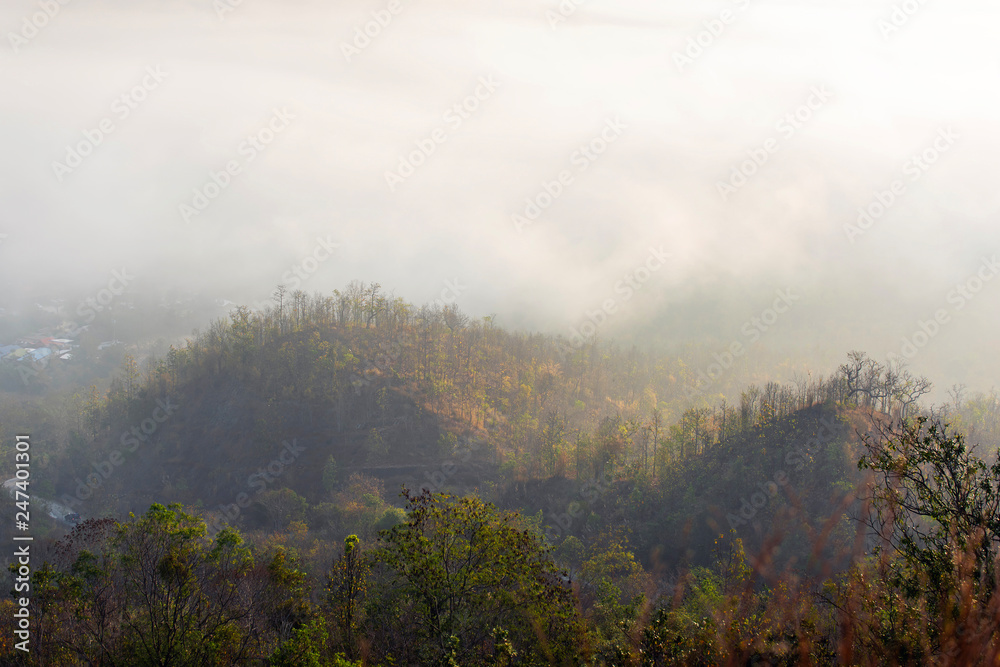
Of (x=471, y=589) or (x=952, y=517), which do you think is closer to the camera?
(x=952, y=517)

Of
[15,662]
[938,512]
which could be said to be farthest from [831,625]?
[15,662]

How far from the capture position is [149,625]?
20.8 meters

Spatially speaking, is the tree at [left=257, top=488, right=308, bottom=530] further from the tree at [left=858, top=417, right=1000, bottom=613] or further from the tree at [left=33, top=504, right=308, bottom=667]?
the tree at [left=858, top=417, right=1000, bottom=613]

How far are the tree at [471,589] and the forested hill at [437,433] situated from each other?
35.3 m

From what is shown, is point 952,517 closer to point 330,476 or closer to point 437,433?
point 330,476

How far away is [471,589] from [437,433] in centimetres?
6257

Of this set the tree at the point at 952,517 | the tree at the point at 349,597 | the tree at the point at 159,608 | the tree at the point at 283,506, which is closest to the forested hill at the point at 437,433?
the tree at the point at 283,506

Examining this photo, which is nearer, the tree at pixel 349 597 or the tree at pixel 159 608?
the tree at pixel 159 608

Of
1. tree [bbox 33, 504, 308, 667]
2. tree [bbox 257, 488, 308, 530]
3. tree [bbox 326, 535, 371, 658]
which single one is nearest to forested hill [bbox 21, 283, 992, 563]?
tree [bbox 257, 488, 308, 530]

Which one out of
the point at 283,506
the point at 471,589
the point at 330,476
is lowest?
the point at 471,589

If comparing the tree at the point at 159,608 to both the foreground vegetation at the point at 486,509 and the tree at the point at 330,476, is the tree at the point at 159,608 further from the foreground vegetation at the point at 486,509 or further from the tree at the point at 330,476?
the tree at the point at 330,476

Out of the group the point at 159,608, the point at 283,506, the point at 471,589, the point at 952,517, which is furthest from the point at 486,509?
the point at 283,506

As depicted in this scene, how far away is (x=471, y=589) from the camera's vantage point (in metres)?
21.6

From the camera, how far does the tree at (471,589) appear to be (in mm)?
20078
